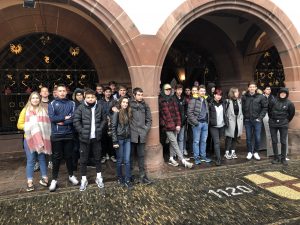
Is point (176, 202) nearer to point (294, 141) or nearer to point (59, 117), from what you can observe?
point (59, 117)

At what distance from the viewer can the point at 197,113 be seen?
5418mm

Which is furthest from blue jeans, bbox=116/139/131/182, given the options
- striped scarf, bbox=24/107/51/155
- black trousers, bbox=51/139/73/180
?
striped scarf, bbox=24/107/51/155

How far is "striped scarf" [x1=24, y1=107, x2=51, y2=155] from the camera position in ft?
13.9

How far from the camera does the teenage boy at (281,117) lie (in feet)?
17.8

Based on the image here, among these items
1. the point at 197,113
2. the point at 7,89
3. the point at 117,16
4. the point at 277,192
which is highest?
the point at 117,16

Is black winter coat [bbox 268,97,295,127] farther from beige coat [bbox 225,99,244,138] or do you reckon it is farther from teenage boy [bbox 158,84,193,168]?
teenage boy [bbox 158,84,193,168]

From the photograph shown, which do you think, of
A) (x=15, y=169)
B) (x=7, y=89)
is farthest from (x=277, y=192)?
(x=7, y=89)

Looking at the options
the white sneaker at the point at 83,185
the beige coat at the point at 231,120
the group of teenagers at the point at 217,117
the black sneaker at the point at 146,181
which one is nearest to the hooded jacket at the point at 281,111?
the group of teenagers at the point at 217,117

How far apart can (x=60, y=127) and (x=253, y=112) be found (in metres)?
3.85

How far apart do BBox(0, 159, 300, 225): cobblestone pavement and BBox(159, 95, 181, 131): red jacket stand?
3.30 feet

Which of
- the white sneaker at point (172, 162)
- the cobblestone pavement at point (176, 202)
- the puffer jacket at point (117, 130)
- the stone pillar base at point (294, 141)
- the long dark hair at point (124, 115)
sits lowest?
the cobblestone pavement at point (176, 202)

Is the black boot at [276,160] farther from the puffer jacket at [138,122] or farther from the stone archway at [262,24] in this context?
the puffer jacket at [138,122]

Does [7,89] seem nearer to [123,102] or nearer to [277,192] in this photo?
[123,102]

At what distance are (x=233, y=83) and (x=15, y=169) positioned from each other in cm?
672
